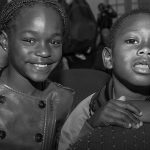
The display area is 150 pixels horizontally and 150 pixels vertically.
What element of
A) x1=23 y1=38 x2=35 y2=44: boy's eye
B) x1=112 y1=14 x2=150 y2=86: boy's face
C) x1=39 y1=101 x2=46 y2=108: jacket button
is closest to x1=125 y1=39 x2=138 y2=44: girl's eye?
x1=112 y1=14 x2=150 y2=86: boy's face

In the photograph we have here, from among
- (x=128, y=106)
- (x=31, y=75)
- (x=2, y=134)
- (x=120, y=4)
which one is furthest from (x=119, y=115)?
(x=120, y=4)

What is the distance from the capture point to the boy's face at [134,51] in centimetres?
132

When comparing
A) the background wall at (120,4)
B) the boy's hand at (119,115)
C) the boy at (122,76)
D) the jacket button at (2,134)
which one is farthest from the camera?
the background wall at (120,4)

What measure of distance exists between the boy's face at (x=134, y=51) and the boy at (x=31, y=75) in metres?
0.28

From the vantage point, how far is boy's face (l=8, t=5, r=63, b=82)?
4.41 ft

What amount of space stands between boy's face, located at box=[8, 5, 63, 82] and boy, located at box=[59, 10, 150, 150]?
267 millimetres

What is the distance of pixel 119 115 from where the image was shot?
41.8 inches

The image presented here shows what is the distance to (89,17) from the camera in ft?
11.9

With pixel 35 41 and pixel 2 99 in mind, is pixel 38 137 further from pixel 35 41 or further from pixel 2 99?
pixel 35 41

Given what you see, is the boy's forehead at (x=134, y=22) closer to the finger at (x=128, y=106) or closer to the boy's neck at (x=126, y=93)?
the boy's neck at (x=126, y=93)

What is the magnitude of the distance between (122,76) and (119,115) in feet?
1.23

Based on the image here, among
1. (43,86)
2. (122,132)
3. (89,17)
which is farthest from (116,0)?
(122,132)

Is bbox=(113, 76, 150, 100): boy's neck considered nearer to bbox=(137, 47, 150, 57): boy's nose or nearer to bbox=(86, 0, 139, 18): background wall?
bbox=(137, 47, 150, 57): boy's nose

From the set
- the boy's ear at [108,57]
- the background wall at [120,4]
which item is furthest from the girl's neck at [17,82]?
the background wall at [120,4]
